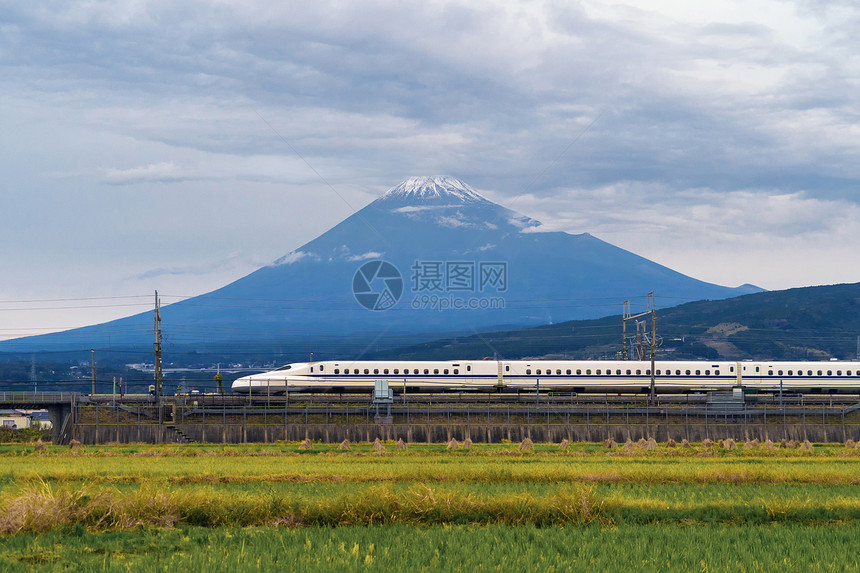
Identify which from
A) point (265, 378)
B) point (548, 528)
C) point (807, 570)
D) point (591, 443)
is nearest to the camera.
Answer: point (807, 570)

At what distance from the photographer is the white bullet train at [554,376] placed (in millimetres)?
86500

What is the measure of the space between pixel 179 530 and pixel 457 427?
49.8m

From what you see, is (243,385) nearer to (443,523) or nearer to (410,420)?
(410,420)

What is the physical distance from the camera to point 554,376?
88.8 meters

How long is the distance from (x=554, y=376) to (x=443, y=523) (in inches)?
2602

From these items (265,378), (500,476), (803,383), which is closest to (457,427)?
(265,378)

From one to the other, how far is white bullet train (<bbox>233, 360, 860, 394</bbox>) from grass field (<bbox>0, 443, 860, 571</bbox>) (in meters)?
50.5

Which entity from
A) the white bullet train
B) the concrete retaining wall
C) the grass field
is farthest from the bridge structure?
the grass field

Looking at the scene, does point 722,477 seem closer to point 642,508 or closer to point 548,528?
point 642,508

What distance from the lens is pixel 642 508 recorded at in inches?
1037

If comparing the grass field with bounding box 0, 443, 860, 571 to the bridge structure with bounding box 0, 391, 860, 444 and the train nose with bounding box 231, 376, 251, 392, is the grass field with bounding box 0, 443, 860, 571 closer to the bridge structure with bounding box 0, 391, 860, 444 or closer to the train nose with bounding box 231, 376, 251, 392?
the bridge structure with bounding box 0, 391, 860, 444

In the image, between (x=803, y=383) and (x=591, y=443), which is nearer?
(x=591, y=443)

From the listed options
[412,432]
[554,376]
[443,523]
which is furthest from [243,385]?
[443,523]

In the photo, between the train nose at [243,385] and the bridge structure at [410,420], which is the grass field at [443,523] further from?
the train nose at [243,385]
